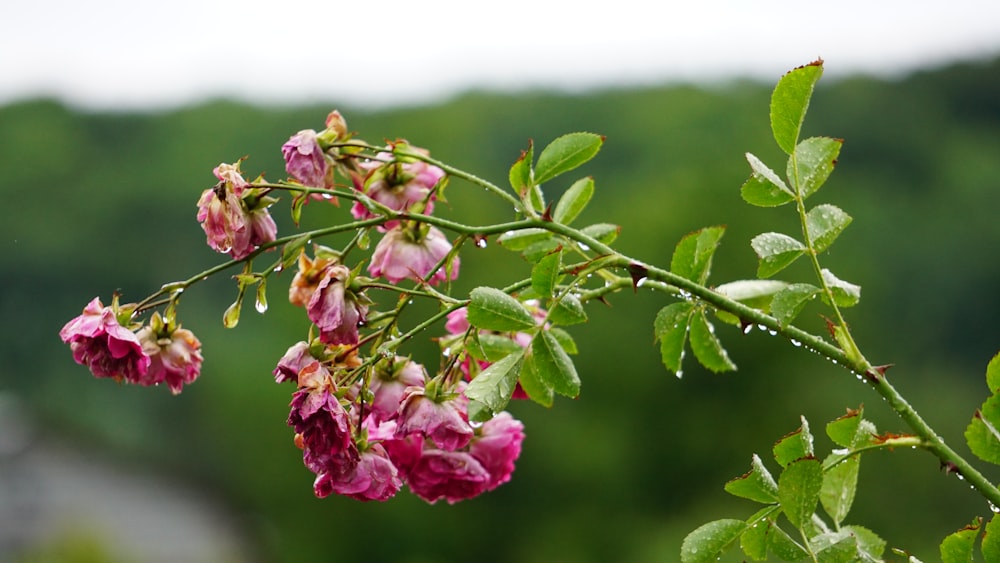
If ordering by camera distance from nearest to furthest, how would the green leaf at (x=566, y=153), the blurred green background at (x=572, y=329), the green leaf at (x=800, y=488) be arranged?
the green leaf at (x=800, y=488) → the green leaf at (x=566, y=153) → the blurred green background at (x=572, y=329)

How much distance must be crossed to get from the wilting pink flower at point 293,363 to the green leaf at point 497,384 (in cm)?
9

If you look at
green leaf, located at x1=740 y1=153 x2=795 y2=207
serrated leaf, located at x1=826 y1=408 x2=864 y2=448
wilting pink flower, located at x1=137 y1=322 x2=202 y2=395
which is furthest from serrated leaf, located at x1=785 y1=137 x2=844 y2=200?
wilting pink flower, located at x1=137 y1=322 x2=202 y2=395

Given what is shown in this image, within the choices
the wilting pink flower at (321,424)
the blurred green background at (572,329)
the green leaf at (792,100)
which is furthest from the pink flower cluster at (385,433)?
the blurred green background at (572,329)

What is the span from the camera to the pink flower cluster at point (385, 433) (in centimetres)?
46

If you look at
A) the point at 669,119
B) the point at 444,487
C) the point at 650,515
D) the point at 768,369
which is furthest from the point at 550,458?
the point at 444,487

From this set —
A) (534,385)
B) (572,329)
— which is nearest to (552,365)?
(534,385)

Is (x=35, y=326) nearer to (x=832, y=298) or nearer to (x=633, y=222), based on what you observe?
(x=633, y=222)

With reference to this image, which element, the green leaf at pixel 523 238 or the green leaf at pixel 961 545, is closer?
the green leaf at pixel 961 545

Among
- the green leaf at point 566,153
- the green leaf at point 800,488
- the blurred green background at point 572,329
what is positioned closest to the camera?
the green leaf at point 800,488

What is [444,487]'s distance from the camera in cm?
55

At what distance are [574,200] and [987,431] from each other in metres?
0.25

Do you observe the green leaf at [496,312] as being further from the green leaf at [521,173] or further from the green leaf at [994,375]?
the green leaf at [994,375]

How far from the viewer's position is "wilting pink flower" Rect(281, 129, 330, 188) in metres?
0.54

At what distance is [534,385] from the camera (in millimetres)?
528
